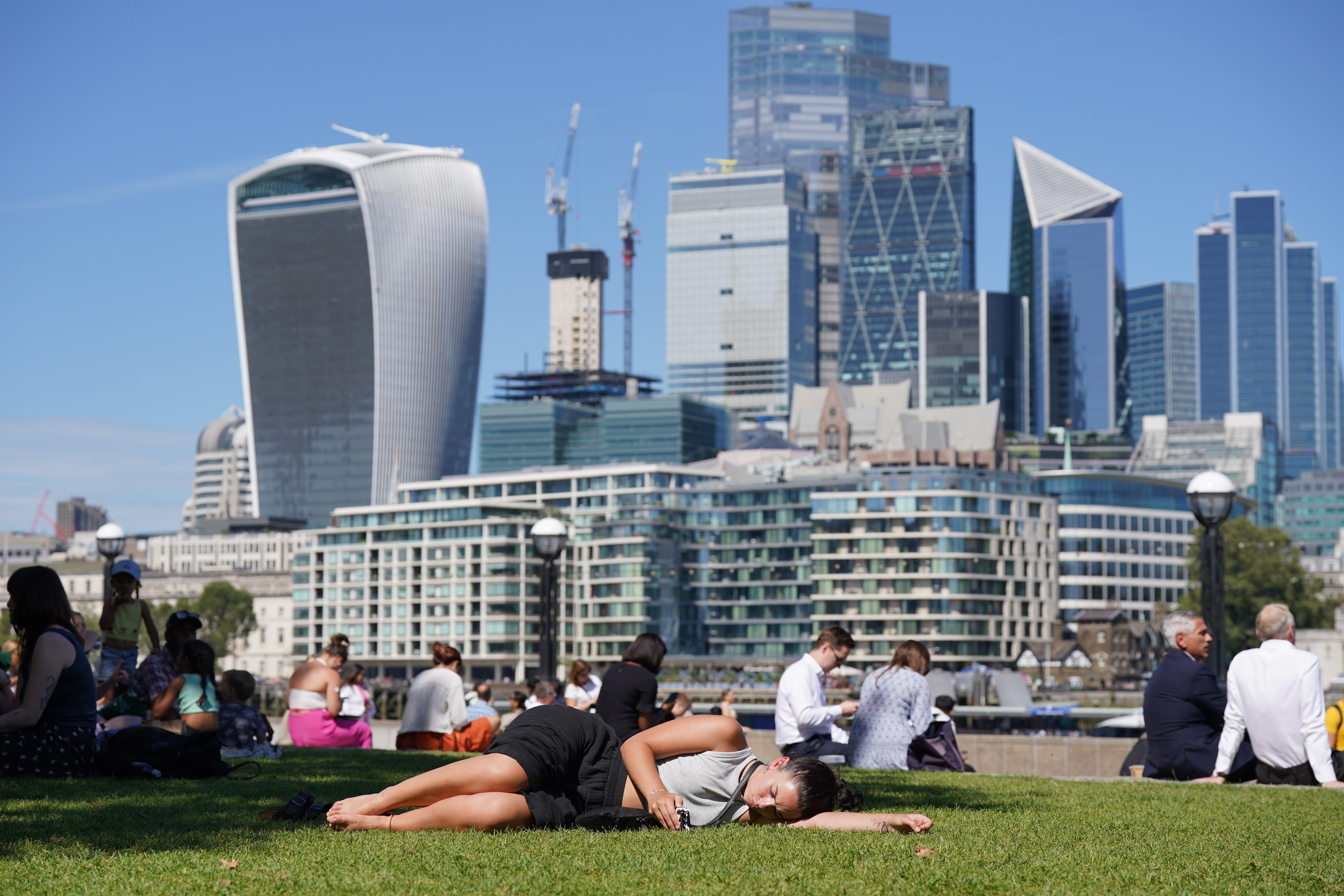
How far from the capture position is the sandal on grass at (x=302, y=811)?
9.75m

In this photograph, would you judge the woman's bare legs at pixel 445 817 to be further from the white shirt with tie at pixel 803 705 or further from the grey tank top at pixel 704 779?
the white shirt with tie at pixel 803 705

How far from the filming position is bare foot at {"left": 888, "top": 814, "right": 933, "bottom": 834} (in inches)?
373

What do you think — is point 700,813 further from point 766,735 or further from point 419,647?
point 419,647

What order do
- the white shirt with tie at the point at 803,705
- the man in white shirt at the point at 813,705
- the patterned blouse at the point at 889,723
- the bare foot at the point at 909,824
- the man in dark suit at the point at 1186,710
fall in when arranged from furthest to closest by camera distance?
the patterned blouse at the point at 889,723 → the white shirt with tie at the point at 803,705 → the man in white shirt at the point at 813,705 → the man in dark suit at the point at 1186,710 → the bare foot at the point at 909,824

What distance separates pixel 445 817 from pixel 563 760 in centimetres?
75

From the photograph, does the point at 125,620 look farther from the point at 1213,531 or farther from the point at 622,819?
the point at 1213,531

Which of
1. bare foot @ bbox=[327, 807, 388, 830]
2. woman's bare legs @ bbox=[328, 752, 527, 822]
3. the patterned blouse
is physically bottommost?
the patterned blouse

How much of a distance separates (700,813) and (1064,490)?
144041 mm

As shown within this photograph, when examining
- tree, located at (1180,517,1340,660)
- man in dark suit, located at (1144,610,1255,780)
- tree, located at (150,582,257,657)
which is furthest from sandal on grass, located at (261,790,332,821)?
tree, located at (150,582,257,657)

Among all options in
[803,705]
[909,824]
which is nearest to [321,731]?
[803,705]

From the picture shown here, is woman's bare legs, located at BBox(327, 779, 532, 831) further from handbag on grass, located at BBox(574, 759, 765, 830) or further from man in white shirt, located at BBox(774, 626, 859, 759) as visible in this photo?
man in white shirt, located at BBox(774, 626, 859, 759)

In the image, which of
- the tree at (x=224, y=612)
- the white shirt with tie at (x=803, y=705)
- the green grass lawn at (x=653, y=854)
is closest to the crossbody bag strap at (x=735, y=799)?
the green grass lawn at (x=653, y=854)

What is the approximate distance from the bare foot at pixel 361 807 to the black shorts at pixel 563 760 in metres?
0.70

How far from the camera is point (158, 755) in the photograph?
42.7ft
